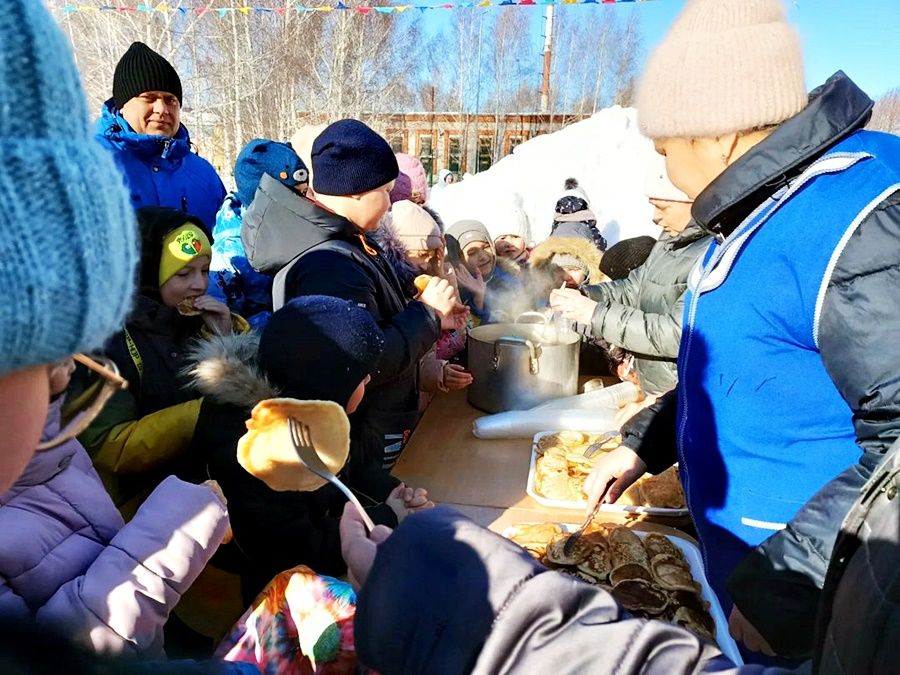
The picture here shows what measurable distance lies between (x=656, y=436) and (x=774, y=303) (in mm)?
612

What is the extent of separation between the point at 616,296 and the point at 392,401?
150cm

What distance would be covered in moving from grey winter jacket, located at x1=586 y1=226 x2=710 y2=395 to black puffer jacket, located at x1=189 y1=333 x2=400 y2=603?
1.28 metres

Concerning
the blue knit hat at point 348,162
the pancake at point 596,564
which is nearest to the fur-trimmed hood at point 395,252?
the blue knit hat at point 348,162

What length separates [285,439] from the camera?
1057 mm

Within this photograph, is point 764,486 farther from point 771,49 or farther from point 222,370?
point 222,370

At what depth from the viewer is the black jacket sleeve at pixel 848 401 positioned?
919mm

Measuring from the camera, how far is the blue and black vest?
102 cm

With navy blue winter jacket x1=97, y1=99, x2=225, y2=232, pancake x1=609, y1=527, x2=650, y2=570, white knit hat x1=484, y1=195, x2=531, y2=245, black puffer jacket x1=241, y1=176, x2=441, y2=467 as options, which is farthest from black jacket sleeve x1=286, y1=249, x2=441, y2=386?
white knit hat x1=484, y1=195, x2=531, y2=245

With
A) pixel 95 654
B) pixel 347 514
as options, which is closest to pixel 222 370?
pixel 347 514

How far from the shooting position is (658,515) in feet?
5.73

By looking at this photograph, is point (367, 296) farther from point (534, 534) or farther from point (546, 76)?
point (546, 76)

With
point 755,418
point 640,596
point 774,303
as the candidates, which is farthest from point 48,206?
point 640,596

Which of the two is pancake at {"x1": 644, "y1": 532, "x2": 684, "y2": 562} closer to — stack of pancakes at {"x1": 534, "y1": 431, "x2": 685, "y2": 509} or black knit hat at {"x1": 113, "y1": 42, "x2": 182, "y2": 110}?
stack of pancakes at {"x1": 534, "y1": 431, "x2": 685, "y2": 509}

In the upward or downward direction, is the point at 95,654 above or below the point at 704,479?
above
